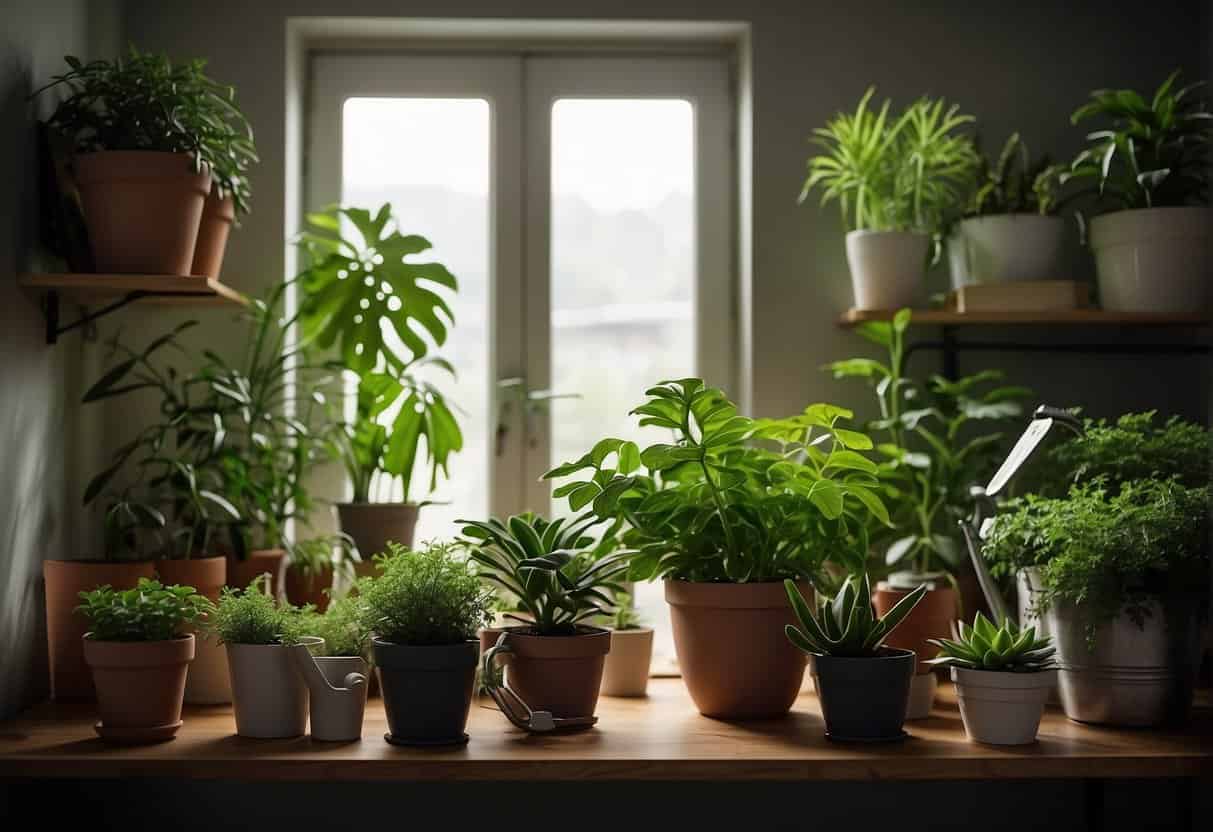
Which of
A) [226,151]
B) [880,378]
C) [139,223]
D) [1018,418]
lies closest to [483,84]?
[226,151]

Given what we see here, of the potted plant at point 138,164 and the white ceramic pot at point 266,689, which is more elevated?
the potted plant at point 138,164

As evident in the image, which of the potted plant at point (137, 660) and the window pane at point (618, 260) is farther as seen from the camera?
the window pane at point (618, 260)

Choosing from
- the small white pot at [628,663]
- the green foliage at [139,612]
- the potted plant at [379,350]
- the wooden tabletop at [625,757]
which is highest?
the potted plant at [379,350]

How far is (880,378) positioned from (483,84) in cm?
111

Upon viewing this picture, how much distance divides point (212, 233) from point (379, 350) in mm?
400

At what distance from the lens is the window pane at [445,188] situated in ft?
8.72

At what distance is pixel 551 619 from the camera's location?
6.23 ft

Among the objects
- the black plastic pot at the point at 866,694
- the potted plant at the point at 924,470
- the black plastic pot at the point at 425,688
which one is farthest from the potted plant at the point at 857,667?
the black plastic pot at the point at 425,688

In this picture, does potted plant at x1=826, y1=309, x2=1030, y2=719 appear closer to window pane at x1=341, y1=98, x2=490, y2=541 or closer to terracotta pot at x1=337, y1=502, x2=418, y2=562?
window pane at x1=341, y1=98, x2=490, y2=541

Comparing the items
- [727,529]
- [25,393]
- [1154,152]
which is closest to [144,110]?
[25,393]

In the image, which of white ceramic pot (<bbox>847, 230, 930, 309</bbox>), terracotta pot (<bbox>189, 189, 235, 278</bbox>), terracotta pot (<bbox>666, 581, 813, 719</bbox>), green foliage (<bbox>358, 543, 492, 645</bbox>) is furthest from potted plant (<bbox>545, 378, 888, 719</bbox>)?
terracotta pot (<bbox>189, 189, 235, 278</bbox>)

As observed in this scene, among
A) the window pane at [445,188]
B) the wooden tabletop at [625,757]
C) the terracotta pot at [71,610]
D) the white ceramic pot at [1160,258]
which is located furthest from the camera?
the window pane at [445,188]

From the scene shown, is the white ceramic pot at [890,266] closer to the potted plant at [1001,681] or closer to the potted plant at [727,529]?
the potted plant at [727,529]

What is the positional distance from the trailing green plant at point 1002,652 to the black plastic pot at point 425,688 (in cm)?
73
